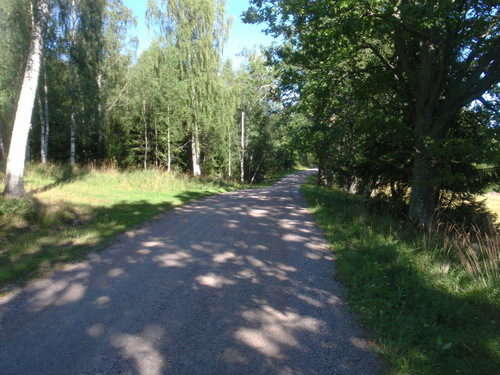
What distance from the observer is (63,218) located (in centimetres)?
739

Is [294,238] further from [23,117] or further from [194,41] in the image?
[194,41]

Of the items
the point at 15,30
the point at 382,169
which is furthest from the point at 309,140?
the point at 15,30

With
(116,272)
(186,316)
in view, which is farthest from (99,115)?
(186,316)

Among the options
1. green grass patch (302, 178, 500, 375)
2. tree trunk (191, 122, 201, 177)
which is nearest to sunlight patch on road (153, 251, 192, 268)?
green grass patch (302, 178, 500, 375)

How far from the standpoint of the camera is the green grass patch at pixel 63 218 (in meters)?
4.99

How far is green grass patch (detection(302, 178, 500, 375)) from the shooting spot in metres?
2.78

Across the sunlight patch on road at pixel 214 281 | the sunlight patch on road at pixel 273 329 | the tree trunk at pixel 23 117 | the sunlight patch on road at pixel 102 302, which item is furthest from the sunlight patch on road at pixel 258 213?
the tree trunk at pixel 23 117

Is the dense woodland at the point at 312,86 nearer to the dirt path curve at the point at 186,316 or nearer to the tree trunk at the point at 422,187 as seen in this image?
the tree trunk at the point at 422,187

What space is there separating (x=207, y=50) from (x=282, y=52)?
14094 mm

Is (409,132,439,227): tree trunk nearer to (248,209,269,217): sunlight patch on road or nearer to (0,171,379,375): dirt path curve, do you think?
(248,209,269,217): sunlight patch on road

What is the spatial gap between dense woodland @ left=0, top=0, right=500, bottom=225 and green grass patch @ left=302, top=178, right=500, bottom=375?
375cm

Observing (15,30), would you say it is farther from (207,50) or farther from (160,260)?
(160,260)

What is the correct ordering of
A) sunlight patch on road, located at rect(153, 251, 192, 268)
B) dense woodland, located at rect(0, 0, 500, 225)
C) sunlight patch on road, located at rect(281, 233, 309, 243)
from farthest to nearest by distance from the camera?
1. dense woodland, located at rect(0, 0, 500, 225)
2. sunlight patch on road, located at rect(281, 233, 309, 243)
3. sunlight patch on road, located at rect(153, 251, 192, 268)

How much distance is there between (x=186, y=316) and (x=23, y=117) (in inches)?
306
